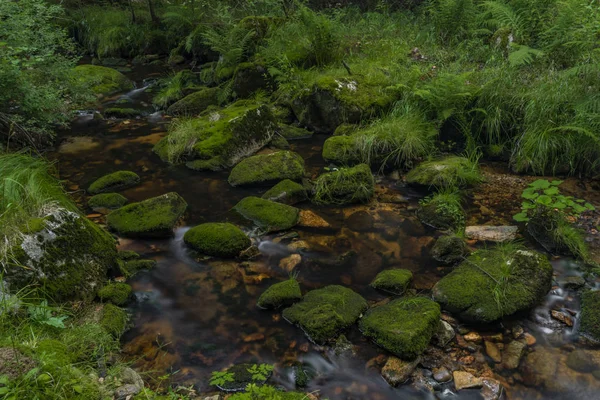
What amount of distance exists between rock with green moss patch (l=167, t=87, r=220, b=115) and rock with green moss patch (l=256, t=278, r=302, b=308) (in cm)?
632

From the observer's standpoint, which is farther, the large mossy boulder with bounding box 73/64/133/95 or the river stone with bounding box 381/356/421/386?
the large mossy boulder with bounding box 73/64/133/95

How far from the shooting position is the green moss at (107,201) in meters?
6.06

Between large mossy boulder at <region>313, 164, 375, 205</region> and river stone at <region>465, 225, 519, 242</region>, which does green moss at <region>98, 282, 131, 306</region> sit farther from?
river stone at <region>465, 225, 519, 242</region>

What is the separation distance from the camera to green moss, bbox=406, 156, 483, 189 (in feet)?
20.4

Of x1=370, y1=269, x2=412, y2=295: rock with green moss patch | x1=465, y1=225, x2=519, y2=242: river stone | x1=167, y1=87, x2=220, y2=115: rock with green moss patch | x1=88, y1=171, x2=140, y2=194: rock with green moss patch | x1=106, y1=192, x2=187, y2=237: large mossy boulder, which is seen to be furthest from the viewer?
x1=167, y1=87, x2=220, y2=115: rock with green moss patch

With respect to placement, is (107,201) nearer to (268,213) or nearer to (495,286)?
(268,213)

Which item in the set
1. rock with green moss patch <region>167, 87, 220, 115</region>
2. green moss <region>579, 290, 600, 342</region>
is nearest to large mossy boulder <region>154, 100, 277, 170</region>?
rock with green moss patch <region>167, 87, 220, 115</region>

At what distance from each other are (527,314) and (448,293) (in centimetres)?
73

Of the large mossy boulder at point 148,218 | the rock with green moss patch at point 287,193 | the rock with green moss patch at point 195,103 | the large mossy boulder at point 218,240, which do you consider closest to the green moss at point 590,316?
the large mossy boulder at point 218,240

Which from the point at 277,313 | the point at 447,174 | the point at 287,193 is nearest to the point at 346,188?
the point at 287,193

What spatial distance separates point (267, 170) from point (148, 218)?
1.96m

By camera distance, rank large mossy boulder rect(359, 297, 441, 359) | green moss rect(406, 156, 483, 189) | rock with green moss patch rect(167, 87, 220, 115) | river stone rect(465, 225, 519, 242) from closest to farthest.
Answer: large mossy boulder rect(359, 297, 441, 359)
river stone rect(465, 225, 519, 242)
green moss rect(406, 156, 483, 189)
rock with green moss patch rect(167, 87, 220, 115)

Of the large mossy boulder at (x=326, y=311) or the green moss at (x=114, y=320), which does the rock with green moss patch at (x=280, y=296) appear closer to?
the large mossy boulder at (x=326, y=311)

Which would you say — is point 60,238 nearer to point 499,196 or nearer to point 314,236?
point 314,236
